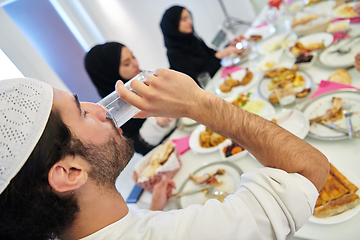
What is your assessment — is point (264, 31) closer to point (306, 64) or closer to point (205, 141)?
point (306, 64)

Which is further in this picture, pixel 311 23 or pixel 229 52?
pixel 229 52

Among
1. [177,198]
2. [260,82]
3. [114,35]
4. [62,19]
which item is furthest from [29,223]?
[114,35]

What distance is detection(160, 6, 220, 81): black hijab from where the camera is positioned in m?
2.90

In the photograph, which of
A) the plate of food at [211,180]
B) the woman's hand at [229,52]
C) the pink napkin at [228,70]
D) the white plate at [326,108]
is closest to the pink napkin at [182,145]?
the plate of food at [211,180]

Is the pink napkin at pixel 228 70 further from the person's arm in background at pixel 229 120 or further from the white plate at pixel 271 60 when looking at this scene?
the person's arm in background at pixel 229 120

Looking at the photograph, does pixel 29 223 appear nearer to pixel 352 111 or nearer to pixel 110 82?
pixel 352 111

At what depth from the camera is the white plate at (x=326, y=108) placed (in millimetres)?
1042

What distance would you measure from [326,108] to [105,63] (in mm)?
2165

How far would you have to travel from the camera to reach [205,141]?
1483 mm

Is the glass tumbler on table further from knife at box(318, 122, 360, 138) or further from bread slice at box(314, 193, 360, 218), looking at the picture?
bread slice at box(314, 193, 360, 218)

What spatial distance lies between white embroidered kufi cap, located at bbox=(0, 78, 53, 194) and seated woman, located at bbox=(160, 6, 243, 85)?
7.61ft

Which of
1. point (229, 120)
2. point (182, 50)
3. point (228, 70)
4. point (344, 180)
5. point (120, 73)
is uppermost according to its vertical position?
point (120, 73)

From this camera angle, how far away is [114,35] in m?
5.20

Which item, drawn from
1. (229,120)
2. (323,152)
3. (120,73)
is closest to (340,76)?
(323,152)
